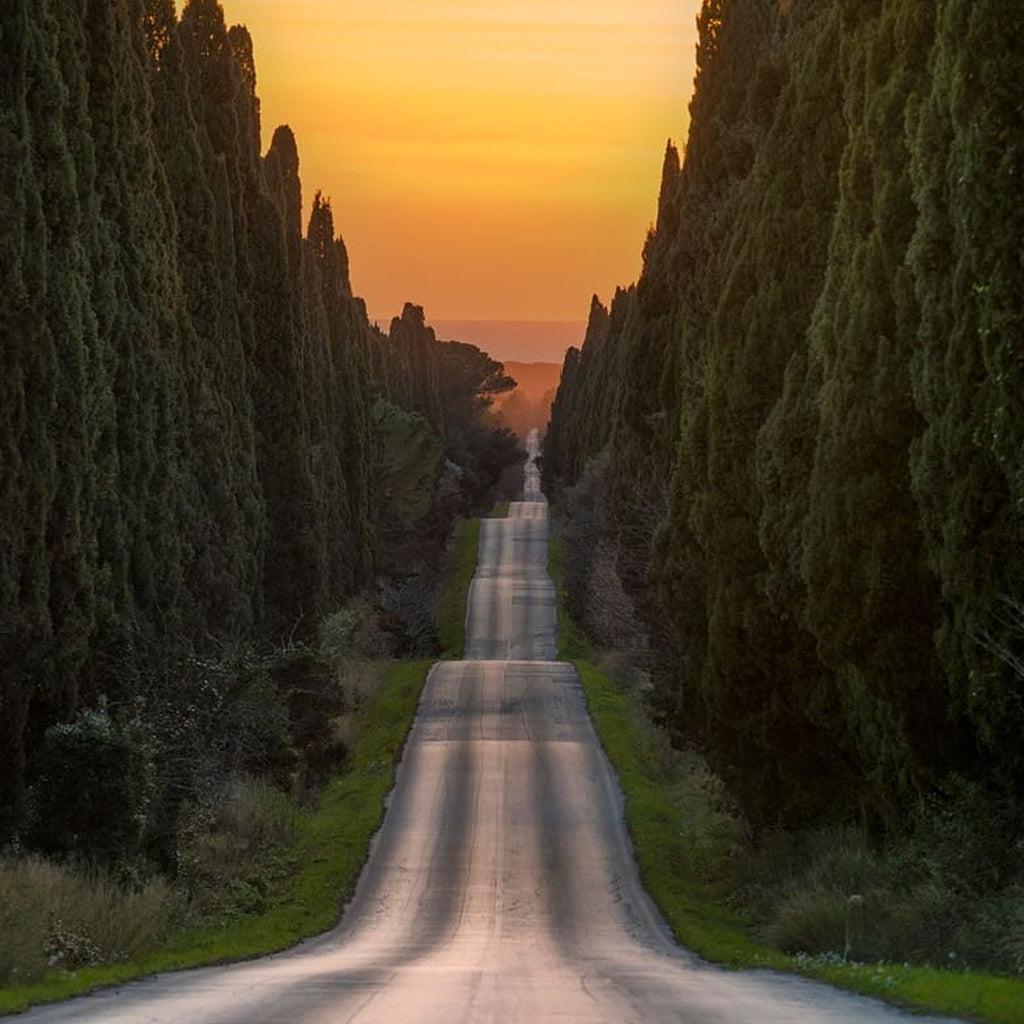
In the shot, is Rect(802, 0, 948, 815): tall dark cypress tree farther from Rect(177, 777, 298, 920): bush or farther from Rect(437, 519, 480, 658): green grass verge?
Rect(437, 519, 480, 658): green grass verge

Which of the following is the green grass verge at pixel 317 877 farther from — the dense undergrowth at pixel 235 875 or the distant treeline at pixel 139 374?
the distant treeline at pixel 139 374

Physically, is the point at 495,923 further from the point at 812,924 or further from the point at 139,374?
the point at 139,374

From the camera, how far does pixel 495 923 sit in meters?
30.0

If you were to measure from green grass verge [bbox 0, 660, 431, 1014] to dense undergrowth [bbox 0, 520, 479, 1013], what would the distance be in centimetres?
4

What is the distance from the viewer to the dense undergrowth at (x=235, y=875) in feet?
71.4

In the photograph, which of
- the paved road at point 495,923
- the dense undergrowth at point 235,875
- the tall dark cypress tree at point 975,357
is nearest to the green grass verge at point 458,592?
the paved road at point 495,923

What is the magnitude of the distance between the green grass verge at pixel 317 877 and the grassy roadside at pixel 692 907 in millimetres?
5092

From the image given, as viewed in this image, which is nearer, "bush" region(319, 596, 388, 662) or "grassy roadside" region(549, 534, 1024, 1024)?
"grassy roadside" region(549, 534, 1024, 1024)

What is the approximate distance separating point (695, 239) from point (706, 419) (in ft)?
38.4

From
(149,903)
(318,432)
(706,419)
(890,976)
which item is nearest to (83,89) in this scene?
(706,419)

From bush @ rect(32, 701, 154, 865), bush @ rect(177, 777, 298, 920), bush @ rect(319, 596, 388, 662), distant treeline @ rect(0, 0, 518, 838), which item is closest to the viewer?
bush @ rect(32, 701, 154, 865)

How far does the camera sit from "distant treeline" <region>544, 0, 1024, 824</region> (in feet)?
63.2

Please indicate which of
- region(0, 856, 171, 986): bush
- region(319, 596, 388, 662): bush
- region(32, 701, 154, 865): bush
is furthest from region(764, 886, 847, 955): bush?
region(319, 596, 388, 662): bush

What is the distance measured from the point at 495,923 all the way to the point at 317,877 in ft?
16.8
